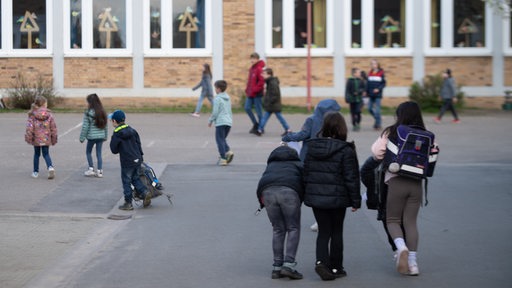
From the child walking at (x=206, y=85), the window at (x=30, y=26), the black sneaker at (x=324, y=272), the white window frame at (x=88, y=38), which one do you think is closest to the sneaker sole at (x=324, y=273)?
the black sneaker at (x=324, y=272)

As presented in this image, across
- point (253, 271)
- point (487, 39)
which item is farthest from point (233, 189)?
point (487, 39)

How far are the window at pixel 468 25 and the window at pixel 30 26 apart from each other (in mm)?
12255

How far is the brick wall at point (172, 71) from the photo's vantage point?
93.8 feet

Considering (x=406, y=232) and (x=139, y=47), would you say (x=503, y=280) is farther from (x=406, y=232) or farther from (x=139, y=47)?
(x=139, y=47)

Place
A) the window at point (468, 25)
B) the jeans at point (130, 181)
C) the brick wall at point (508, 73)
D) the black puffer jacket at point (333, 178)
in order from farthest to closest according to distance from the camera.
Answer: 1. the window at point (468, 25)
2. the brick wall at point (508, 73)
3. the jeans at point (130, 181)
4. the black puffer jacket at point (333, 178)

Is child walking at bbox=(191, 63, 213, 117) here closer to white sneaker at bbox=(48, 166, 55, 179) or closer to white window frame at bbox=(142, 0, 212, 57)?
white window frame at bbox=(142, 0, 212, 57)

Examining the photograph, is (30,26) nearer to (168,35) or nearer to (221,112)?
(168,35)

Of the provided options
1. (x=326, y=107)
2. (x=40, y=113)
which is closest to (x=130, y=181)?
(x=40, y=113)

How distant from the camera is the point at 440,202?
13.3 meters

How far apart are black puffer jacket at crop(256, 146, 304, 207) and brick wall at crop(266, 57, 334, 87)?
65.0ft

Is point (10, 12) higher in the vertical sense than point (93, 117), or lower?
higher

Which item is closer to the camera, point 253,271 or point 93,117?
point 253,271

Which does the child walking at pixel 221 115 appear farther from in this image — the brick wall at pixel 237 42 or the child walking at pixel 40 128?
the brick wall at pixel 237 42

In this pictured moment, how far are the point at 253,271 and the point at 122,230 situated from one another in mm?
2752
